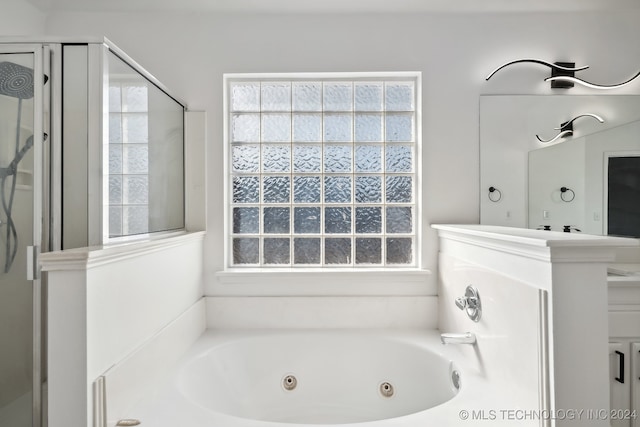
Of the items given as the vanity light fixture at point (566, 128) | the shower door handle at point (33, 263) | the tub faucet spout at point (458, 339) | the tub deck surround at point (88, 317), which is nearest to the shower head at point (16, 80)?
the shower door handle at point (33, 263)

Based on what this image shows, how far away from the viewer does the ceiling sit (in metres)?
2.00

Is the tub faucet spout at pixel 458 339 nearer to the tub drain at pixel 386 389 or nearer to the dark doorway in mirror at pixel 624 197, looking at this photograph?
the tub drain at pixel 386 389

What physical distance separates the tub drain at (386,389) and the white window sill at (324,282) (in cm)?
50

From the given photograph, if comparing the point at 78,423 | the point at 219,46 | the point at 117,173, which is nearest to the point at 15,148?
the point at 117,173

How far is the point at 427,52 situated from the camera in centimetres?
212

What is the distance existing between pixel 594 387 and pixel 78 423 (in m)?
1.53

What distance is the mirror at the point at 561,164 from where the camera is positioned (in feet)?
6.23

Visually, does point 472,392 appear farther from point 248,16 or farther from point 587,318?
point 248,16

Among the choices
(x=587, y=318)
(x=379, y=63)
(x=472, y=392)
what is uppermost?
(x=379, y=63)

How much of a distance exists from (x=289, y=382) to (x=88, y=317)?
1.21 m

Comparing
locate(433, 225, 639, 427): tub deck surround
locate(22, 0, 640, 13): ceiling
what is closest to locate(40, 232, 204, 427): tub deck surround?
locate(433, 225, 639, 427): tub deck surround

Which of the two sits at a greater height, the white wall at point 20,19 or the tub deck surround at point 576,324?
the white wall at point 20,19

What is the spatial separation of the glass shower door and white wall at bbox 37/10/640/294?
0.95 meters

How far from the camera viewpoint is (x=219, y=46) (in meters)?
2.13
